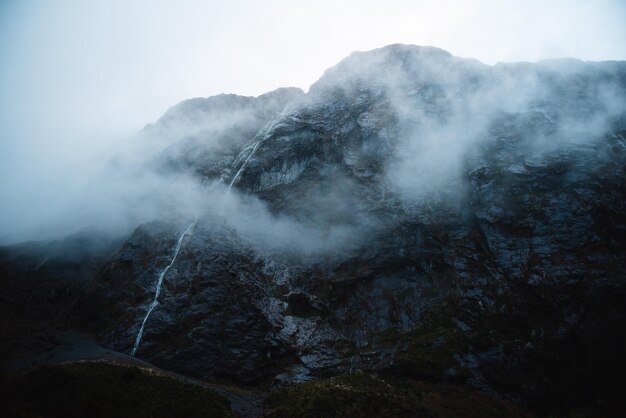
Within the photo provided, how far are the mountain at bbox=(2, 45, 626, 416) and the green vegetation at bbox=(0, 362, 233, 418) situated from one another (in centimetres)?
686

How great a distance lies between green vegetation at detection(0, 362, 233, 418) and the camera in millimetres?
24562

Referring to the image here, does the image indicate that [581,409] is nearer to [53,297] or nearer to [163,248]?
[163,248]

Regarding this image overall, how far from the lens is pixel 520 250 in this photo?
42.9 m

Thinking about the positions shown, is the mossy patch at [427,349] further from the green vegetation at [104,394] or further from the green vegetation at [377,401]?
the green vegetation at [104,394]

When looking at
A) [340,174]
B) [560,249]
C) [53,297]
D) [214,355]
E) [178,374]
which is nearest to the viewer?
[178,374]

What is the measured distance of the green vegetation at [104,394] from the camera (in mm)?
24562

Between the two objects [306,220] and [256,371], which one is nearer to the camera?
[256,371]

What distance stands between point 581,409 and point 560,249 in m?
17.3

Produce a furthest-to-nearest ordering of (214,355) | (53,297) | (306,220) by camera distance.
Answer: (306,220), (53,297), (214,355)

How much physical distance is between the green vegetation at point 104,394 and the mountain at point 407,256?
6.86 meters

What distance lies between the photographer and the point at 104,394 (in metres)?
26.1

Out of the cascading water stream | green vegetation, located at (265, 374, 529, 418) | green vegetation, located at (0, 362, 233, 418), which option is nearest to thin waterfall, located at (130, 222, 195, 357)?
the cascading water stream

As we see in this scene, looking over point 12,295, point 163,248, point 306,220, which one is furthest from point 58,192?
point 306,220

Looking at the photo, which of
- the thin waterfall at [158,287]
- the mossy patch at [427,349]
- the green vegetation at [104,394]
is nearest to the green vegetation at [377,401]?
the mossy patch at [427,349]
